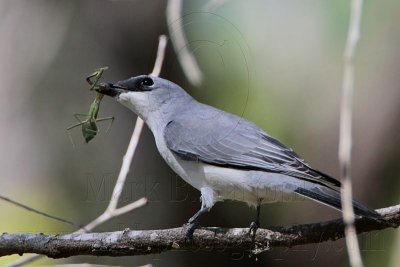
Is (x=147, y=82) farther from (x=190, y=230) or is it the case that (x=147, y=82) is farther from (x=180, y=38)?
(x=190, y=230)

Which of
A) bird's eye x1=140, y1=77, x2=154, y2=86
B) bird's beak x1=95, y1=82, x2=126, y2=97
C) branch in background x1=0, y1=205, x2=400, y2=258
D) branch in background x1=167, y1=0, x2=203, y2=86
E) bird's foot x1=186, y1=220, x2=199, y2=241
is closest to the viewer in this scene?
branch in background x1=0, y1=205, x2=400, y2=258

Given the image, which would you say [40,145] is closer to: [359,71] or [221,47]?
[221,47]

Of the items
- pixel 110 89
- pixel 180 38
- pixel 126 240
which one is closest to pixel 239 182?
pixel 126 240

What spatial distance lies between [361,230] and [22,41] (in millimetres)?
3869

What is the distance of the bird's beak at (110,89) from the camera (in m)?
4.68

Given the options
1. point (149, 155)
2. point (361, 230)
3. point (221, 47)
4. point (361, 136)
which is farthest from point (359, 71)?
point (361, 230)

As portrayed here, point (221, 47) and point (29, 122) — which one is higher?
point (221, 47)

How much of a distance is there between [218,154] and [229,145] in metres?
0.13

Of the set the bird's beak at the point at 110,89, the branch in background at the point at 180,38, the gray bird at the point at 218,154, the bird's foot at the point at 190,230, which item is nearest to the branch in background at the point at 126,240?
the bird's foot at the point at 190,230

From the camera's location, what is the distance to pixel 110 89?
4.70 meters

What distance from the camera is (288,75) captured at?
579 cm

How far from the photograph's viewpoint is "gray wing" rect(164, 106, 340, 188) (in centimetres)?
418

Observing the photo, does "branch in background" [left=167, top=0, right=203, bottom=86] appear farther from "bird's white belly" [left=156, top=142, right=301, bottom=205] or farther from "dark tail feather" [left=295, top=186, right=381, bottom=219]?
"dark tail feather" [left=295, top=186, right=381, bottom=219]

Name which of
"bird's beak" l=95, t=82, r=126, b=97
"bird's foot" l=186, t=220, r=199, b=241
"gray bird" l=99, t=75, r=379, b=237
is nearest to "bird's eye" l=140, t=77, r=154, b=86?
"gray bird" l=99, t=75, r=379, b=237
